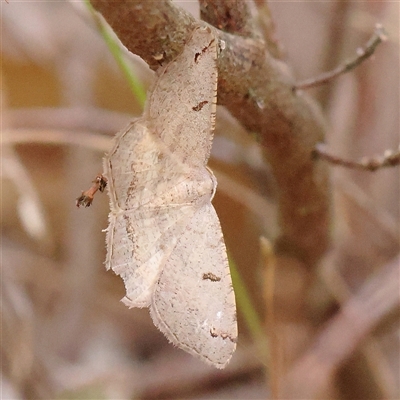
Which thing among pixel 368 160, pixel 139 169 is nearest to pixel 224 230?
pixel 368 160

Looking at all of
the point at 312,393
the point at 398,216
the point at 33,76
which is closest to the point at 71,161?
the point at 33,76

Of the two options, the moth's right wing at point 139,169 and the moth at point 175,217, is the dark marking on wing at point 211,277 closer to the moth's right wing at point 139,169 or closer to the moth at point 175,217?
the moth at point 175,217

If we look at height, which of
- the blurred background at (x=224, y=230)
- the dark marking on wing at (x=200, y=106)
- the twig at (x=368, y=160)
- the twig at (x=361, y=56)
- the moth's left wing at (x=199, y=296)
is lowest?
the blurred background at (x=224, y=230)

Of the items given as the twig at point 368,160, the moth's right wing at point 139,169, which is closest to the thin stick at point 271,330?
the twig at point 368,160

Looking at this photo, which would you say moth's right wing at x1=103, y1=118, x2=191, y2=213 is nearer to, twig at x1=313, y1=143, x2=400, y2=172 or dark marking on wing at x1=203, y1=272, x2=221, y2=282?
dark marking on wing at x1=203, y1=272, x2=221, y2=282

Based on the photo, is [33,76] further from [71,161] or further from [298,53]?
[298,53]

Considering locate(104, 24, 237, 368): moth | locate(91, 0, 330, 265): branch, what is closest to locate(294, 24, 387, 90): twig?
locate(91, 0, 330, 265): branch
